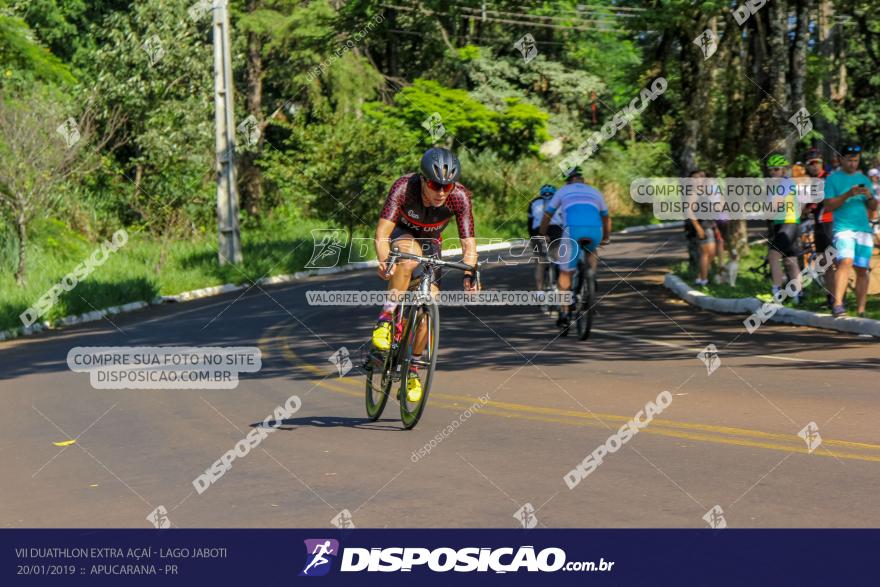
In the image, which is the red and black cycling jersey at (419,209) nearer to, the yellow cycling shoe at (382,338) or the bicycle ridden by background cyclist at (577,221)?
the yellow cycling shoe at (382,338)

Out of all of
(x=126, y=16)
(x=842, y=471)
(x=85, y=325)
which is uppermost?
(x=126, y=16)

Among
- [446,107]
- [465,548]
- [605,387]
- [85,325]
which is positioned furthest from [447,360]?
[446,107]

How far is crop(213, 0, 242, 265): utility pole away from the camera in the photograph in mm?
31391

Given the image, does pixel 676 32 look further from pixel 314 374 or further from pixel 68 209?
pixel 68 209

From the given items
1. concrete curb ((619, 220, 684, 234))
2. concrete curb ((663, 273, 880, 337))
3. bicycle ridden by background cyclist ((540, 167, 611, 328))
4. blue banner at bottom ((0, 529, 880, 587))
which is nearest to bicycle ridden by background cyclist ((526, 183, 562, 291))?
bicycle ridden by background cyclist ((540, 167, 611, 328))

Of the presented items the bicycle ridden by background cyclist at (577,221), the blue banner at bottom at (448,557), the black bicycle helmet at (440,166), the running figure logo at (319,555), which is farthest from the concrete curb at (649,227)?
the running figure logo at (319,555)

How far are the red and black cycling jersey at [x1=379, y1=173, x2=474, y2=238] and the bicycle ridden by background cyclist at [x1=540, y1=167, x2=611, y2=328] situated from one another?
272 inches

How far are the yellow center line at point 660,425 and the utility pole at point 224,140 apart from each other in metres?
20.1

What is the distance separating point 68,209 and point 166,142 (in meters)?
4.50

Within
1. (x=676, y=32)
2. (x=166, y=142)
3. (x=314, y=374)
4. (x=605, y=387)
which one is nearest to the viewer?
(x=605, y=387)

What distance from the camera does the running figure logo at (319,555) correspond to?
228 inches

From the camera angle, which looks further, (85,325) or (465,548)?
(85,325)

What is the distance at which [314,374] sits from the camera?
45.1 feet

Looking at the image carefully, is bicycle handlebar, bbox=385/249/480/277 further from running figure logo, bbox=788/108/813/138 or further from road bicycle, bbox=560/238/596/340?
running figure logo, bbox=788/108/813/138
